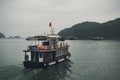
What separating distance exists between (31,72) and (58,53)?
976cm

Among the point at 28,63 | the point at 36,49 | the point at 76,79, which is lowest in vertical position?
the point at 76,79

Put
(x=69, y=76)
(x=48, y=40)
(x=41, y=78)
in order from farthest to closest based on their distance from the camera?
(x=48, y=40) → (x=69, y=76) → (x=41, y=78)

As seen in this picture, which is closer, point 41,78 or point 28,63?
point 41,78

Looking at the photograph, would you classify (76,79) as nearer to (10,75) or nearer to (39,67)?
(39,67)

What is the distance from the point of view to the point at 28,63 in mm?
32250

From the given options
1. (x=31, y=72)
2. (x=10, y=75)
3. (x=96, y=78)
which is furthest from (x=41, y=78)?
A: (x=96, y=78)

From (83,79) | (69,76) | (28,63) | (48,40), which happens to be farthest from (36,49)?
(83,79)

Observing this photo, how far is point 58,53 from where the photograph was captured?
3825 centimetres

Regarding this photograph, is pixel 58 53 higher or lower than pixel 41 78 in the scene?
higher

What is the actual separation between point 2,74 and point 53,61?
10.7 m

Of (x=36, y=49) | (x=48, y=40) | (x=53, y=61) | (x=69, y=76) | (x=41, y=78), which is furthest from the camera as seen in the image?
(x=48, y=40)

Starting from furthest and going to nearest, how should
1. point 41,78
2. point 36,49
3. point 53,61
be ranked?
point 53,61
point 36,49
point 41,78

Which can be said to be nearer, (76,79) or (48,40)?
(76,79)

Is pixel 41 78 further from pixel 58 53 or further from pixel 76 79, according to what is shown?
pixel 58 53
